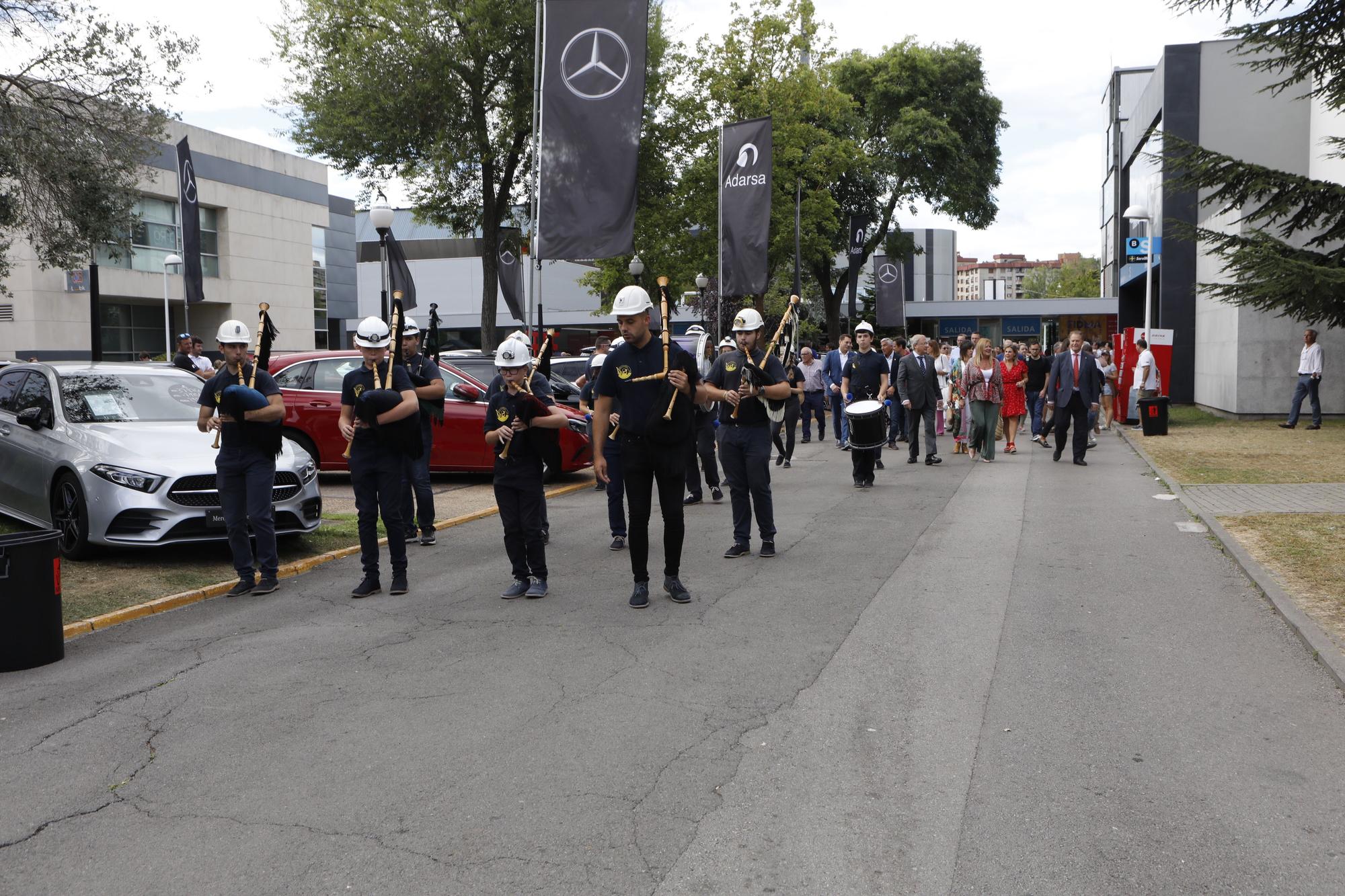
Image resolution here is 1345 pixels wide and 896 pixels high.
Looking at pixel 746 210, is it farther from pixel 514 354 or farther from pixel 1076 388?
pixel 514 354

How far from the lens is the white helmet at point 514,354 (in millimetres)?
7930

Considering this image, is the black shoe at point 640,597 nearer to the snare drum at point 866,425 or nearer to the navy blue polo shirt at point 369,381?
A: the navy blue polo shirt at point 369,381

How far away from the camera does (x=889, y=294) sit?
3425cm

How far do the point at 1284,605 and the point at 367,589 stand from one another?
5.94 meters

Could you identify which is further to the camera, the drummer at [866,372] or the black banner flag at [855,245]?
the black banner flag at [855,245]

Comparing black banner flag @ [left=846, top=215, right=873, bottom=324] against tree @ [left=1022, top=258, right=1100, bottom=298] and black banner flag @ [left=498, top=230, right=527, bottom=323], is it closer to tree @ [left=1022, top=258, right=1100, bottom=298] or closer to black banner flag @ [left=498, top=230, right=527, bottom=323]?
black banner flag @ [left=498, top=230, right=527, bottom=323]

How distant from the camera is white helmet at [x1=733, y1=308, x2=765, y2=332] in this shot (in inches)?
371

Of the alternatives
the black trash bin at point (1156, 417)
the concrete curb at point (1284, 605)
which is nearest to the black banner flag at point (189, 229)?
the concrete curb at point (1284, 605)

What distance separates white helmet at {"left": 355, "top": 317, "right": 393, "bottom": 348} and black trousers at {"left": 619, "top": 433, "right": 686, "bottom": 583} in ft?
6.09

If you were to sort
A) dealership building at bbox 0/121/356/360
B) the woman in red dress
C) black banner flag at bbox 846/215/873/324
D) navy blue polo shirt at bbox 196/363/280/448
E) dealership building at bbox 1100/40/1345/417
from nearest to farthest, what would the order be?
navy blue polo shirt at bbox 196/363/280/448 → the woman in red dress → dealership building at bbox 1100/40/1345/417 → dealership building at bbox 0/121/356/360 → black banner flag at bbox 846/215/873/324

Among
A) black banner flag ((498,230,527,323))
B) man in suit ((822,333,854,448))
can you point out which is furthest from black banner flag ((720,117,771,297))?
black banner flag ((498,230,527,323))

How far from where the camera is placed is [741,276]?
20.6m

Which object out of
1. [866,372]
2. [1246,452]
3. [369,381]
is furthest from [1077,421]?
[369,381]

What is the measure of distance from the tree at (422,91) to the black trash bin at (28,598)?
20.8m
